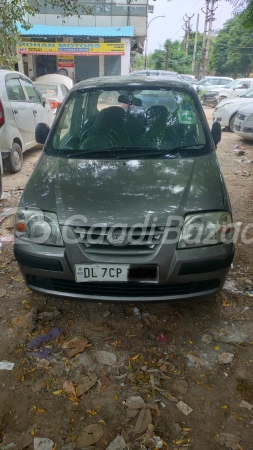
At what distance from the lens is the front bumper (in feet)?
6.75

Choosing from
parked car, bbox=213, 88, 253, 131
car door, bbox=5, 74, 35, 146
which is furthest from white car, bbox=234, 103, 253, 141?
car door, bbox=5, 74, 35, 146

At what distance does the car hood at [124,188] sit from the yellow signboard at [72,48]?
776 inches

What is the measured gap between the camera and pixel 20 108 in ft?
19.4

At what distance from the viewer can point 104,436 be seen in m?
1.71

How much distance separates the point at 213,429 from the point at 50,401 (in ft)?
2.83

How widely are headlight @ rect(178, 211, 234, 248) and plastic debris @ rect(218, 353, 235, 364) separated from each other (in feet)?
2.35

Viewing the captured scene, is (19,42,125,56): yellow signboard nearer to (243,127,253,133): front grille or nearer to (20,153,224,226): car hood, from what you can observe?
(243,127,253,133): front grille

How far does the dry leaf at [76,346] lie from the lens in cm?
221

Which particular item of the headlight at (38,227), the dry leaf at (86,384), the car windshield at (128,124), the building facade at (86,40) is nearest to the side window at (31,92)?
the car windshield at (128,124)

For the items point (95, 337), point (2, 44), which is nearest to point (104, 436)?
point (95, 337)

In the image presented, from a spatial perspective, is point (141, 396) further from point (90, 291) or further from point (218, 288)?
point (218, 288)

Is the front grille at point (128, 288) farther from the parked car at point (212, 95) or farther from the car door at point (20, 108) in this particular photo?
the parked car at point (212, 95)

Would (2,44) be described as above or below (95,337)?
above

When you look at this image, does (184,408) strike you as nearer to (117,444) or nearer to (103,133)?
(117,444)
